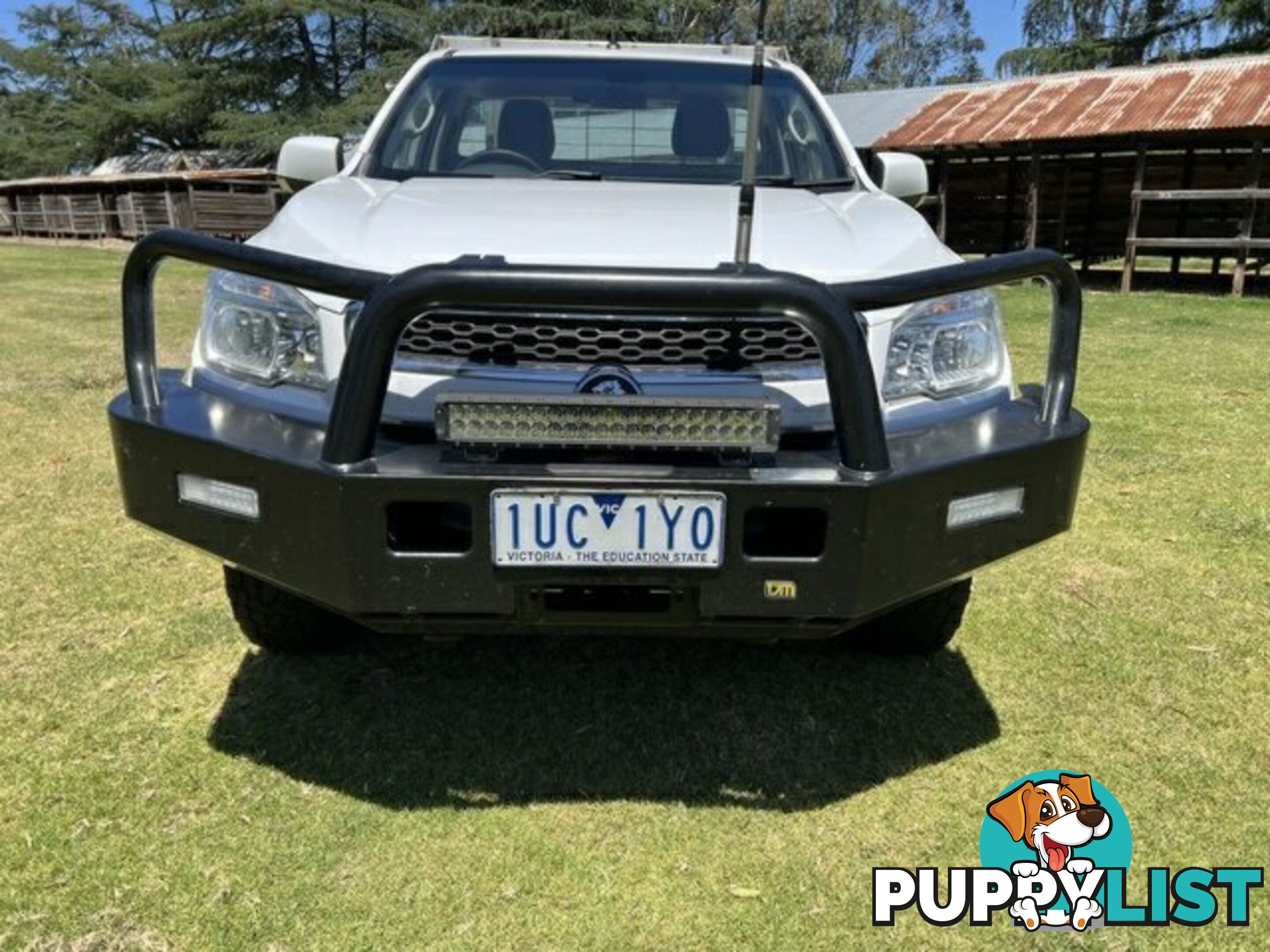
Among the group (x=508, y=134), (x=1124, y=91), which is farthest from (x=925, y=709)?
(x=1124, y=91)

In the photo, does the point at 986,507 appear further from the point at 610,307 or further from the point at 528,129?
the point at 528,129

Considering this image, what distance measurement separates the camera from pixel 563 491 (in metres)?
2.05

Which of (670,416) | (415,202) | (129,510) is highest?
(415,202)

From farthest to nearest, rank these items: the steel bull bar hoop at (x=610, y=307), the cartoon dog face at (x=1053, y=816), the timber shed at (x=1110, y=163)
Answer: the timber shed at (x=1110, y=163) → the cartoon dog face at (x=1053, y=816) → the steel bull bar hoop at (x=610, y=307)

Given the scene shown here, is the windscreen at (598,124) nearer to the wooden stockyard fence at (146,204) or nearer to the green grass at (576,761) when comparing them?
the green grass at (576,761)

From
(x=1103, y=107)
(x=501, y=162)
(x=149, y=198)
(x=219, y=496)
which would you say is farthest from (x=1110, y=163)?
(x=149, y=198)

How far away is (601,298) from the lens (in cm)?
199

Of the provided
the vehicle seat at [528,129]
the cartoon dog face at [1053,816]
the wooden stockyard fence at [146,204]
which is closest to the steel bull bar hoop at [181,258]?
the vehicle seat at [528,129]

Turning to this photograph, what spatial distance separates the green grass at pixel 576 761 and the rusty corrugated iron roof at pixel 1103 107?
1453 cm

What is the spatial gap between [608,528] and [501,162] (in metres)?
1.82

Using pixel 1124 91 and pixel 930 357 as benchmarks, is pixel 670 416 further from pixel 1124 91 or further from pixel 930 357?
pixel 1124 91

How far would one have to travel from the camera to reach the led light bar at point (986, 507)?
88.7 inches

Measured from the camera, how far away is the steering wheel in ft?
11.3

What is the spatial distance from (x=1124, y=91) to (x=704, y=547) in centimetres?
1948
